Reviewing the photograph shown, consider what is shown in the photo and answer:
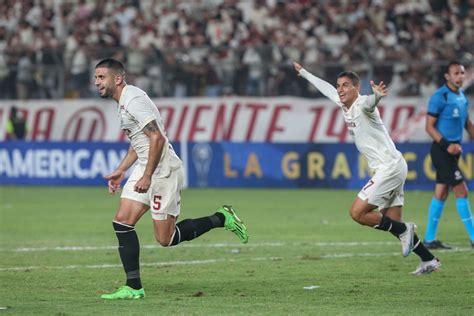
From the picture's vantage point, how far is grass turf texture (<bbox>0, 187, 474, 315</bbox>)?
9812mm

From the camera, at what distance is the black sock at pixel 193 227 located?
433 inches

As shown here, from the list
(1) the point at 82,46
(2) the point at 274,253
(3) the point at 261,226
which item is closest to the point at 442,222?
(3) the point at 261,226

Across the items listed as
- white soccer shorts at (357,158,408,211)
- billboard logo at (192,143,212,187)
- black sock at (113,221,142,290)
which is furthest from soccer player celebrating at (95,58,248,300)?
billboard logo at (192,143,212,187)

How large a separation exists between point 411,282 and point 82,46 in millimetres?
20110

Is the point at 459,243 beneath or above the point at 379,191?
beneath

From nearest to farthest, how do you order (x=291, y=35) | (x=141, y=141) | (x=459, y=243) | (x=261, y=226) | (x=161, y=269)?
(x=141, y=141), (x=161, y=269), (x=459, y=243), (x=261, y=226), (x=291, y=35)

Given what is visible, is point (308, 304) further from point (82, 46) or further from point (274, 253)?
A: point (82, 46)

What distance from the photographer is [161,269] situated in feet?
41.6

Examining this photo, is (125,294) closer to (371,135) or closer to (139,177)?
(139,177)

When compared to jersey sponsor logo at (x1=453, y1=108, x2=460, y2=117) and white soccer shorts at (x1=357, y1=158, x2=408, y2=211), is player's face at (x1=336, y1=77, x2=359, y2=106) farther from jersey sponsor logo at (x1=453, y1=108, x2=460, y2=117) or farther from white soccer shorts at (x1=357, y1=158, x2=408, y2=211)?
jersey sponsor logo at (x1=453, y1=108, x2=460, y2=117)

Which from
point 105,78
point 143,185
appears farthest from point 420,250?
point 105,78

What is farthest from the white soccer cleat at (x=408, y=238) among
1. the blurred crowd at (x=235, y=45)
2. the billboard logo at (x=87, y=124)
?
the billboard logo at (x=87, y=124)

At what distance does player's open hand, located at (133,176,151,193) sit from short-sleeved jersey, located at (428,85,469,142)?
5.63 m

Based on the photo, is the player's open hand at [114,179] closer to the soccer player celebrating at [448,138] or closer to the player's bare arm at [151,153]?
the player's bare arm at [151,153]
